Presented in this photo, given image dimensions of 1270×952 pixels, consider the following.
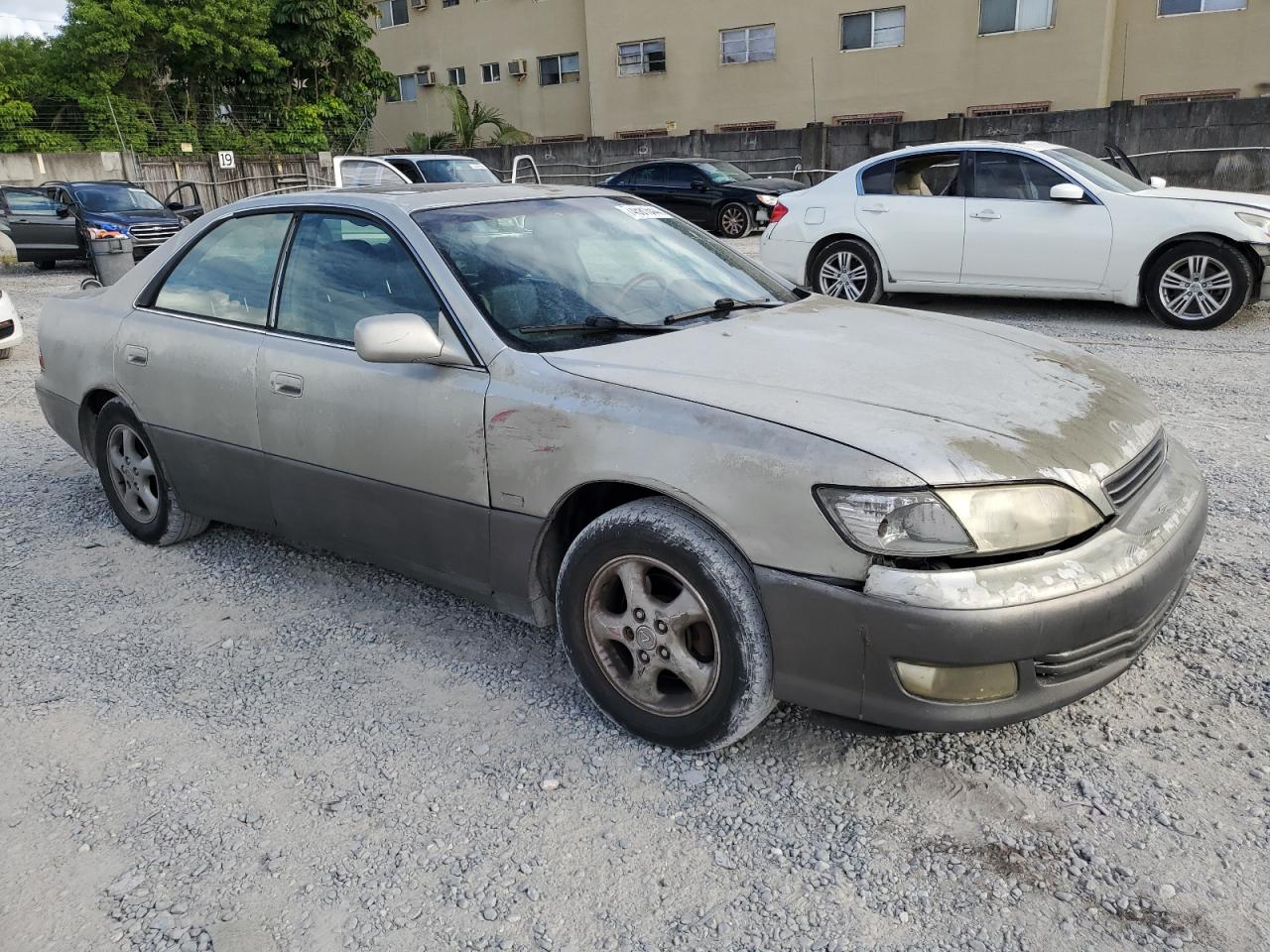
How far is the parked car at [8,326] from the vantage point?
9.50 metres

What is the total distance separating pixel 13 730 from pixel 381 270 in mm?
1886

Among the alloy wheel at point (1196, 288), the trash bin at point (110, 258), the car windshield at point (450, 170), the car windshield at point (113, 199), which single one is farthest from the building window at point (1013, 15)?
the trash bin at point (110, 258)

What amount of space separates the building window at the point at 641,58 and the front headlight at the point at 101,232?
60.3 feet

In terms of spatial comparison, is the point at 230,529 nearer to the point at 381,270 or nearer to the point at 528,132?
the point at 381,270

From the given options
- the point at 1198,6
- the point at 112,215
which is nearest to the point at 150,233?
the point at 112,215

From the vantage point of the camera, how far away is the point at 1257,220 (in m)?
→ 7.99

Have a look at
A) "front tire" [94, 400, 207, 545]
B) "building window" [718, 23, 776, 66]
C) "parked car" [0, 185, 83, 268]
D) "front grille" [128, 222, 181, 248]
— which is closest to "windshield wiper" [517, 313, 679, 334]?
"front tire" [94, 400, 207, 545]

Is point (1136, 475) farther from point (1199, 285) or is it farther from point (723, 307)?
point (1199, 285)

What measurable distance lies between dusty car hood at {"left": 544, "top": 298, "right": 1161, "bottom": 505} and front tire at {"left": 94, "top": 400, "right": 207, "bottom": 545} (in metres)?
2.31

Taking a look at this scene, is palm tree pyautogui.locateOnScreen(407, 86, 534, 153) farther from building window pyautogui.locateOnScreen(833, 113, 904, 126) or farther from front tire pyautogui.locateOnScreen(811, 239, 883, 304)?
front tire pyautogui.locateOnScreen(811, 239, 883, 304)

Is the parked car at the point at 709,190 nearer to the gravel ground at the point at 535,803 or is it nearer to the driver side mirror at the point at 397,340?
the gravel ground at the point at 535,803

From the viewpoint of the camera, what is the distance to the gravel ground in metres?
2.31

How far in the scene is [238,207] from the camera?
13.8 ft

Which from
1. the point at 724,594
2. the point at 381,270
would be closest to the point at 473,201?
the point at 381,270
